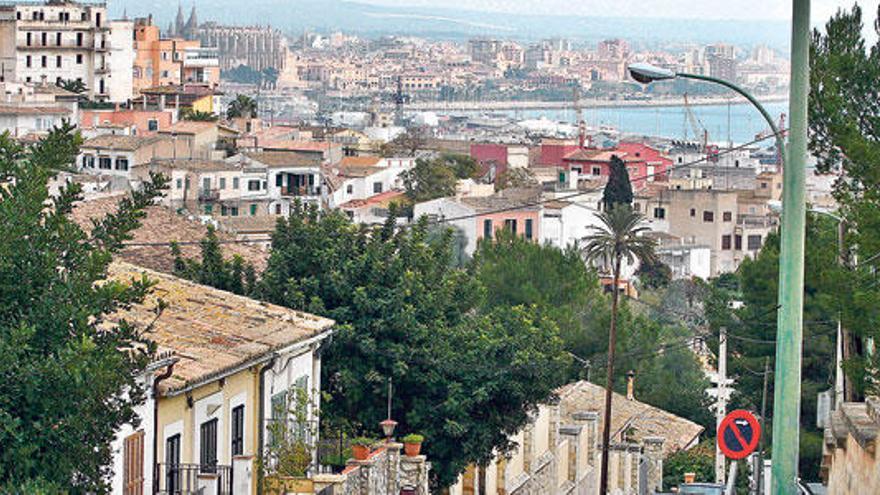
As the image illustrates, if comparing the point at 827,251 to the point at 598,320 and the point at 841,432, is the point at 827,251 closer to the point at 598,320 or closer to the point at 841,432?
the point at 841,432

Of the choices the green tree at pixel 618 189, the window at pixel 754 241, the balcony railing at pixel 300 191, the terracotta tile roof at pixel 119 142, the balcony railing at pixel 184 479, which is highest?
A: the terracotta tile roof at pixel 119 142

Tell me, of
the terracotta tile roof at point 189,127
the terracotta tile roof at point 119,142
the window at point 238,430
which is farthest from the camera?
the terracotta tile roof at point 189,127

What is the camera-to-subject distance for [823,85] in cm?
2583

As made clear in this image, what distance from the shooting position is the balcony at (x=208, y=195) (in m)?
83.1

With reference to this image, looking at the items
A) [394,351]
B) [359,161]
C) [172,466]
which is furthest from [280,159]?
[172,466]

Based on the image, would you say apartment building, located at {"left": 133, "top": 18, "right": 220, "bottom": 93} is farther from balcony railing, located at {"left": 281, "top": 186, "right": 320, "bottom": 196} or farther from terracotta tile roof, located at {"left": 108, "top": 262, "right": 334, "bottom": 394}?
terracotta tile roof, located at {"left": 108, "top": 262, "right": 334, "bottom": 394}

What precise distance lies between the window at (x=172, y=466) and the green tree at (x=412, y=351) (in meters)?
8.01

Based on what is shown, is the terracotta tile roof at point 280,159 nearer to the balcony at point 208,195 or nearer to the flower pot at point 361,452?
the balcony at point 208,195

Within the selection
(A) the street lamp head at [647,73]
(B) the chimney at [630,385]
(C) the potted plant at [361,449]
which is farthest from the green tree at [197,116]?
(A) the street lamp head at [647,73]

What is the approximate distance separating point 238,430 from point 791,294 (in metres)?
9.90

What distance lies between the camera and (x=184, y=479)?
19000 mm

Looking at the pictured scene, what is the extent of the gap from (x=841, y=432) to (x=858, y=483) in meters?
2.09

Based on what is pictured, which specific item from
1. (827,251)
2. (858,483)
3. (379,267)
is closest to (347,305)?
(379,267)

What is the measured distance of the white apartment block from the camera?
122m
